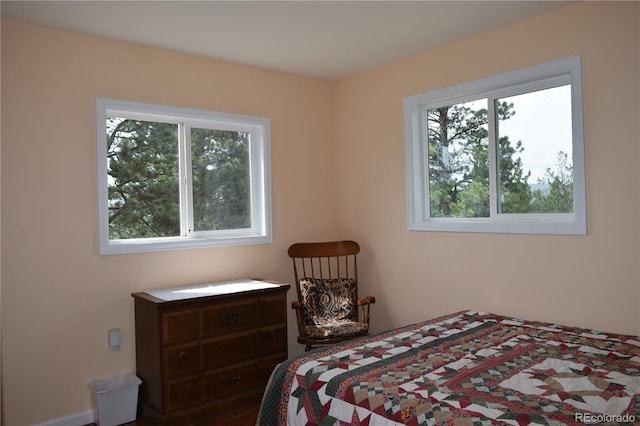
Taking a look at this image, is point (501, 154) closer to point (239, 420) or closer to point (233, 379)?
point (233, 379)

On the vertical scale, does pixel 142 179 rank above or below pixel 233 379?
above

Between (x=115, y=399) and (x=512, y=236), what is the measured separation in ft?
8.88

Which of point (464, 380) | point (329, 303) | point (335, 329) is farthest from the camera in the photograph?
point (329, 303)

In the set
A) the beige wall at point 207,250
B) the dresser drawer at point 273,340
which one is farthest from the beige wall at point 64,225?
the dresser drawer at point 273,340

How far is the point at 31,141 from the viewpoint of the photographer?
304 centimetres

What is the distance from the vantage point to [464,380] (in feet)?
6.76

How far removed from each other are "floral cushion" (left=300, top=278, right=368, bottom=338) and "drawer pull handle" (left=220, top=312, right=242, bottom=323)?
0.57 metres

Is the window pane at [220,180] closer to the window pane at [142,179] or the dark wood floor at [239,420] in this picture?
the window pane at [142,179]

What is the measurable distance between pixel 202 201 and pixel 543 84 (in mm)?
2499

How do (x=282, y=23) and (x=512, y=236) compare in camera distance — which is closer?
(x=282, y=23)

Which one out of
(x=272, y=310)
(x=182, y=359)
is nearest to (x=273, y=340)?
(x=272, y=310)

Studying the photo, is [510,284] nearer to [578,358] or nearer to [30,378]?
[578,358]

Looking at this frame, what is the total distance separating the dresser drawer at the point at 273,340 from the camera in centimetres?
350

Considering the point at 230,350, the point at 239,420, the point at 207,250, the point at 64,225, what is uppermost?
the point at 64,225
